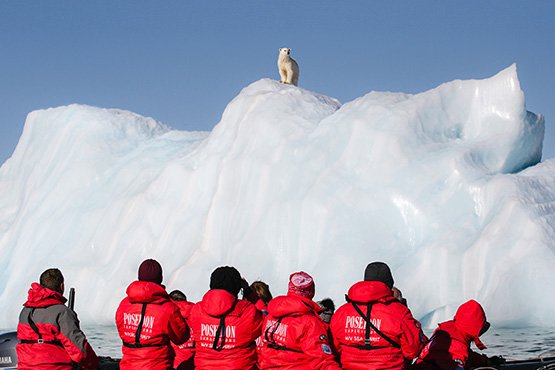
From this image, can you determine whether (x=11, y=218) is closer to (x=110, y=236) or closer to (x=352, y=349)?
(x=110, y=236)

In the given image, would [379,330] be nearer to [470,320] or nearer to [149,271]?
[470,320]

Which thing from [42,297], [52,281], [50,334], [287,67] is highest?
[287,67]

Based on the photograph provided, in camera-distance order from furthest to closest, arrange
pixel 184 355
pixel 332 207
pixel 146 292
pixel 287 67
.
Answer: pixel 287 67, pixel 332 207, pixel 184 355, pixel 146 292

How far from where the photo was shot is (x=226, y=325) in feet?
14.5

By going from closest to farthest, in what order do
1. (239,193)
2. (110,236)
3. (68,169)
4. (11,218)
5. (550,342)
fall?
(550,342), (239,193), (110,236), (68,169), (11,218)

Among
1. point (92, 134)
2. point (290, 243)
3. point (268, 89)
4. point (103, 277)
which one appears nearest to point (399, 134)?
point (290, 243)

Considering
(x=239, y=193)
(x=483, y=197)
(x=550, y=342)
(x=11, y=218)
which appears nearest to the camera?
(x=550, y=342)

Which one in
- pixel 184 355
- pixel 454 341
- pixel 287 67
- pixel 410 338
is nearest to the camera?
pixel 410 338

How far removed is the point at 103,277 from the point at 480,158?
7.65 m

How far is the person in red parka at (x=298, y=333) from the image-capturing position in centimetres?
414

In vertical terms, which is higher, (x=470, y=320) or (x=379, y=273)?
(x=379, y=273)

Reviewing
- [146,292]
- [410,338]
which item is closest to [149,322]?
[146,292]

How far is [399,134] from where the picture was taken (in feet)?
42.4

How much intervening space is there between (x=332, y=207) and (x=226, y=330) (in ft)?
27.3
